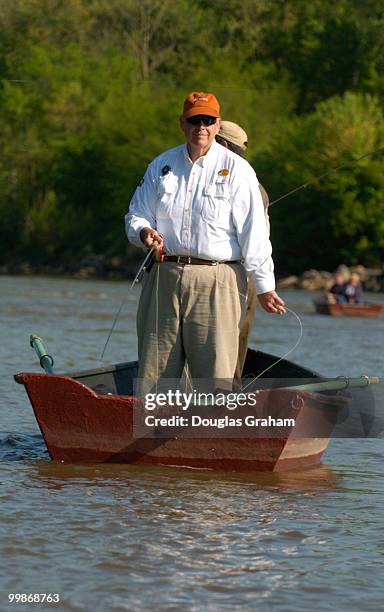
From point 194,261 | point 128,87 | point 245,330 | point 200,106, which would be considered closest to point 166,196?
point 194,261

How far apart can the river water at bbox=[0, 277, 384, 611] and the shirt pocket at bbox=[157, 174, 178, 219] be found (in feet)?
4.90

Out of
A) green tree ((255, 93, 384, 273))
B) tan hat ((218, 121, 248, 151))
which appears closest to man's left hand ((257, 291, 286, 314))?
tan hat ((218, 121, 248, 151))

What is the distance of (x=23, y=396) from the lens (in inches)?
476

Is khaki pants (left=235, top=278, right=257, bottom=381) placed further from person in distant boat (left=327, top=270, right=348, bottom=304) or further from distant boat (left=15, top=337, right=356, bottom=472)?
person in distant boat (left=327, top=270, right=348, bottom=304)

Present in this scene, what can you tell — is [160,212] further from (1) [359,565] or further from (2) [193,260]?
(1) [359,565]

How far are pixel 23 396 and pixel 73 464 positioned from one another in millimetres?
4046

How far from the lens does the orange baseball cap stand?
24.7ft

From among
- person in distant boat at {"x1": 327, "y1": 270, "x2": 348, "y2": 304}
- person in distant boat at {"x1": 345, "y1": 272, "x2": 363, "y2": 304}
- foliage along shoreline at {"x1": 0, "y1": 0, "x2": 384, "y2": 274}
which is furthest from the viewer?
foliage along shoreline at {"x1": 0, "y1": 0, "x2": 384, "y2": 274}

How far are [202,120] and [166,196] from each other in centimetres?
46

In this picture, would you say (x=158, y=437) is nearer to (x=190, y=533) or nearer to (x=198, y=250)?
(x=198, y=250)

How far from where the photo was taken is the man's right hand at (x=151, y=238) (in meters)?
7.49

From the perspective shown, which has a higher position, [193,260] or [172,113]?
[172,113]

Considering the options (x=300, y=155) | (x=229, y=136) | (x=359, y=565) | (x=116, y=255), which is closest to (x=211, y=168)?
(x=229, y=136)

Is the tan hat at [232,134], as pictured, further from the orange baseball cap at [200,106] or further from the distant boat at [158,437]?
the distant boat at [158,437]
